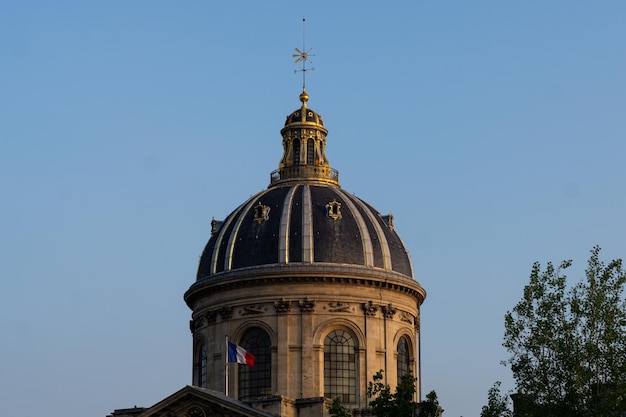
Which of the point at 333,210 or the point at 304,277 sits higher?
the point at 333,210

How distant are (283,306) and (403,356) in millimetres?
7763

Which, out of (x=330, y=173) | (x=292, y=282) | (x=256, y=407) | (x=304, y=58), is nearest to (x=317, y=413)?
(x=256, y=407)

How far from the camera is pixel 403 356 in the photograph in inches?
3563

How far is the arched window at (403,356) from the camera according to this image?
89.9m

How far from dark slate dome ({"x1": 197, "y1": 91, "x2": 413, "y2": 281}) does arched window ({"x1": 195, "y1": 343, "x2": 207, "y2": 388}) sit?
3.96 meters

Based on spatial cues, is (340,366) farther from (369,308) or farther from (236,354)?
(236,354)

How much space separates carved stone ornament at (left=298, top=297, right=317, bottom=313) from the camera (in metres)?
87.4

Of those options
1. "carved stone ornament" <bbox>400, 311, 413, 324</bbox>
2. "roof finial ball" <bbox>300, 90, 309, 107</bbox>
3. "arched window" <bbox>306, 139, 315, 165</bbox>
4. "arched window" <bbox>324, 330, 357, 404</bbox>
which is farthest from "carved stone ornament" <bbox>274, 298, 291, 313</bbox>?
"roof finial ball" <bbox>300, 90, 309, 107</bbox>

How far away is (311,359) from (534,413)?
25.7 meters

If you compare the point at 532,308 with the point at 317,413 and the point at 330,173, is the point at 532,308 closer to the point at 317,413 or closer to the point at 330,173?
the point at 317,413

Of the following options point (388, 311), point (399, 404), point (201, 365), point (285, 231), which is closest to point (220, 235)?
point (285, 231)

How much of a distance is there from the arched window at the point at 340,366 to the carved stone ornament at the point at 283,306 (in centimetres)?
266

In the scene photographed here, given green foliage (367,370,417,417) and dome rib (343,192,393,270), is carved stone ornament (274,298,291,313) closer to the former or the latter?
dome rib (343,192,393,270)

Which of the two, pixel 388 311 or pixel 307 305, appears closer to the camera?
pixel 307 305
